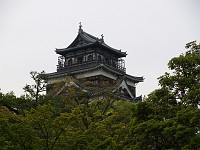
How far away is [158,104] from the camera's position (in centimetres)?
1334

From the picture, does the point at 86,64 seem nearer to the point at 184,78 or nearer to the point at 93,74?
the point at 93,74

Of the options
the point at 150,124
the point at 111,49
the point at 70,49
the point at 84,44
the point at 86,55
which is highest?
the point at 84,44

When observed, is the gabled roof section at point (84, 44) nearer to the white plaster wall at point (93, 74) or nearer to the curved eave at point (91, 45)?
the curved eave at point (91, 45)

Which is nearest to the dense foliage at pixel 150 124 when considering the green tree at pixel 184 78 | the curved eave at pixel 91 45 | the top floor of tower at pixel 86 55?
the green tree at pixel 184 78

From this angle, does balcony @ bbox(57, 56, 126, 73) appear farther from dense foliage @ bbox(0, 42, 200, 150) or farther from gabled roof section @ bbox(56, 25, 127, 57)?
dense foliage @ bbox(0, 42, 200, 150)

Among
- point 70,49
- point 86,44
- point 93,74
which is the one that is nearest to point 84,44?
point 86,44

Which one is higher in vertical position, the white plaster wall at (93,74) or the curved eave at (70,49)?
the curved eave at (70,49)

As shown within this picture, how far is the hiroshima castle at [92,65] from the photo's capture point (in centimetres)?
3622

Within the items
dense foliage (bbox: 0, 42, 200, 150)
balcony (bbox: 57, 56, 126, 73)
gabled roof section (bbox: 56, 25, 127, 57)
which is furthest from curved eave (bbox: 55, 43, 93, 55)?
dense foliage (bbox: 0, 42, 200, 150)

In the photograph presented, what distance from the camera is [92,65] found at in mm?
36438

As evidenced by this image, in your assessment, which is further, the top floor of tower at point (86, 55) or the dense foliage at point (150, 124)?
Result: the top floor of tower at point (86, 55)

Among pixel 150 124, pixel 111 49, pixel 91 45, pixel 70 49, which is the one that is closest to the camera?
pixel 150 124

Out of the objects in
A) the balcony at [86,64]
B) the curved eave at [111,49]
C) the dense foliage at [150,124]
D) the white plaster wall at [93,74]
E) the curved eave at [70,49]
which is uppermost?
the curved eave at [111,49]

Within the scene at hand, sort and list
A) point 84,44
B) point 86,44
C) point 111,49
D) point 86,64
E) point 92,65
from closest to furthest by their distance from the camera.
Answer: point 92,65 → point 86,64 → point 86,44 → point 84,44 → point 111,49
